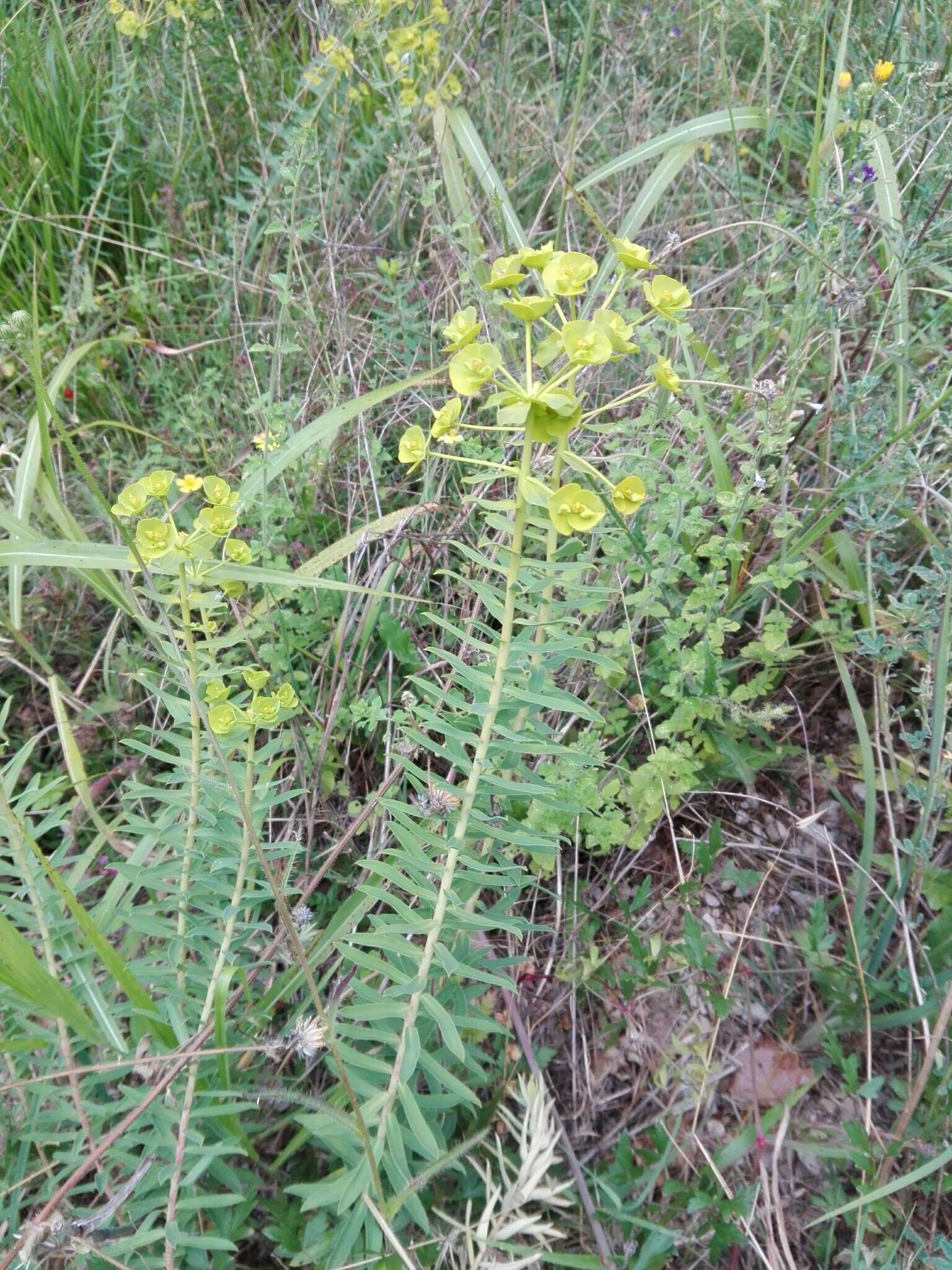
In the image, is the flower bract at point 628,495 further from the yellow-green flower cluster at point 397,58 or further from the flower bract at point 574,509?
the yellow-green flower cluster at point 397,58

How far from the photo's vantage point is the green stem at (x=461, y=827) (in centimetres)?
106

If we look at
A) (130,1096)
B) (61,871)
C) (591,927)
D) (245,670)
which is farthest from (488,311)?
(130,1096)

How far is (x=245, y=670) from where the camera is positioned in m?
1.21

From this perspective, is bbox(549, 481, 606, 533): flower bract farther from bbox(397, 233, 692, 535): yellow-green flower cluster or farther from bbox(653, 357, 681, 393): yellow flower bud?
bbox(653, 357, 681, 393): yellow flower bud

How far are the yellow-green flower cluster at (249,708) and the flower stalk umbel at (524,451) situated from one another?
28cm

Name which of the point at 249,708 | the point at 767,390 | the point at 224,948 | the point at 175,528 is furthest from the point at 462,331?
the point at 224,948

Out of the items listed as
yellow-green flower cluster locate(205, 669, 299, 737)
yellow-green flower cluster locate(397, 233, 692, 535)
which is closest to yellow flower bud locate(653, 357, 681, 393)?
yellow-green flower cluster locate(397, 233, 692, 535)

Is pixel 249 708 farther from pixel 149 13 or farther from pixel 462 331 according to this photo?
pixel 149 13

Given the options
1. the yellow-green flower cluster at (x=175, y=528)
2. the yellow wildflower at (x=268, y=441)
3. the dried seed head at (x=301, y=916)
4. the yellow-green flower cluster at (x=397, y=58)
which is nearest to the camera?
the yellow-green flower cluster at (x=175, y=528)

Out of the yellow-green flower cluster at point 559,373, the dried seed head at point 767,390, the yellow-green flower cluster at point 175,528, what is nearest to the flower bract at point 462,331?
the yellow-green flower cluster at point 559,373

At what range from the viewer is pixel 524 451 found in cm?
96

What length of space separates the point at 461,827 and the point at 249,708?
1.13ft

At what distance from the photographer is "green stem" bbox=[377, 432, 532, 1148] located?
1.06 metres

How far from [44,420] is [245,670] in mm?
627
